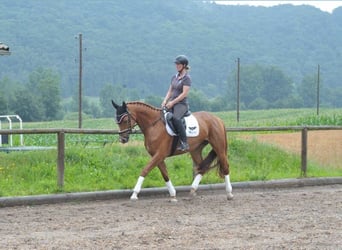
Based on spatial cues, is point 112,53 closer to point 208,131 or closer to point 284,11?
point 284,11

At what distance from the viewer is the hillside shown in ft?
362

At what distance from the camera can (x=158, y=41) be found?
133250 mm

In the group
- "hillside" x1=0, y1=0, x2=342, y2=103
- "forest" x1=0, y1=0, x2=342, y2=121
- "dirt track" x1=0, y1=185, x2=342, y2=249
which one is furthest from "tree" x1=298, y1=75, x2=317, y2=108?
"dirt track" x1=0, y1=185, x2=342, y2=249

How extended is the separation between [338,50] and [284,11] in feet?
112

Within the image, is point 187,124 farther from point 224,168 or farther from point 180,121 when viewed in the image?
point 224,168

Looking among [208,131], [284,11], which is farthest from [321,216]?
[284,11]

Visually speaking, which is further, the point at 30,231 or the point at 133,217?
the point at 133,217

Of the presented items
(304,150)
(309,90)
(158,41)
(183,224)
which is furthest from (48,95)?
(183,224)

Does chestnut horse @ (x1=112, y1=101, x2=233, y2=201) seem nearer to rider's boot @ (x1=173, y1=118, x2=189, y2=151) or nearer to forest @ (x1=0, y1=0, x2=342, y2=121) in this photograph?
rider's boot @ (x1=173, y1=118, x2=189, y2=151)

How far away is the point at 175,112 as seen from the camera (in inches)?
436

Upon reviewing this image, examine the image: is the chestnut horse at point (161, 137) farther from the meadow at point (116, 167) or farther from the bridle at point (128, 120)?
the meadow at point (116, 167)

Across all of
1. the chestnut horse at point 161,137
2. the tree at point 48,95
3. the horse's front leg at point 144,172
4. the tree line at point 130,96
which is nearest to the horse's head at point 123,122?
the chestnut horse at point 161,137

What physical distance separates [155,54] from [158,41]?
860 centimetres

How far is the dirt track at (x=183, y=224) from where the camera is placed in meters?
7.22
